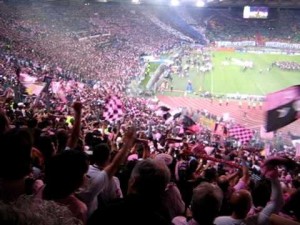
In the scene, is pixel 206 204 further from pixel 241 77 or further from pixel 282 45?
pixel 282 45

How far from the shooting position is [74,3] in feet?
133

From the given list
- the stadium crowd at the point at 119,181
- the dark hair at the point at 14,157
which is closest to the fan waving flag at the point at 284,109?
the stadium crowd at the point at 119,181

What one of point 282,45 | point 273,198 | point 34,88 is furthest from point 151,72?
point 273,198

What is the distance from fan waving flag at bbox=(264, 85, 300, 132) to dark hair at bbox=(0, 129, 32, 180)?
3303 millimetres

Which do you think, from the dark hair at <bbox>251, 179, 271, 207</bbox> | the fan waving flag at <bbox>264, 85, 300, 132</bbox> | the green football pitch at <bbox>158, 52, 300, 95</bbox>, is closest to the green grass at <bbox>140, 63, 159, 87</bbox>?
the green football pitch at <bbox>158, 52, 300, 95</bbox>

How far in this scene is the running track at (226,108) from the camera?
31.3 meters

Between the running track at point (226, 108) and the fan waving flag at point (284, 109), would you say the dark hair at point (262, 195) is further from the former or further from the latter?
the running track at point (226, 108)

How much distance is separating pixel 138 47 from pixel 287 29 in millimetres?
14889

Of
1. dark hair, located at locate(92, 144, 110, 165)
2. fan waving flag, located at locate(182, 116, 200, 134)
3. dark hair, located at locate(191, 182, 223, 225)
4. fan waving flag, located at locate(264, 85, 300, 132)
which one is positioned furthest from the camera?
fan waving flag, located at locate(182, 116, 200, 134)

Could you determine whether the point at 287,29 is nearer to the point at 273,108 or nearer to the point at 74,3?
the point at 74,3

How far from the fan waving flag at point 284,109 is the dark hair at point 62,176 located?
3.05 m

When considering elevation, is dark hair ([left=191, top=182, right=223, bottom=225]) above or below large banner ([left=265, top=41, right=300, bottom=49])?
below

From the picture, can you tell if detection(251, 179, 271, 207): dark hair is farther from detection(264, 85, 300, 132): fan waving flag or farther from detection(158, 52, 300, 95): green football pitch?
detection(158, 52, 300, 95): green football pitch

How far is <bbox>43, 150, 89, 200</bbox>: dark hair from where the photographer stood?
2352 millimetres
